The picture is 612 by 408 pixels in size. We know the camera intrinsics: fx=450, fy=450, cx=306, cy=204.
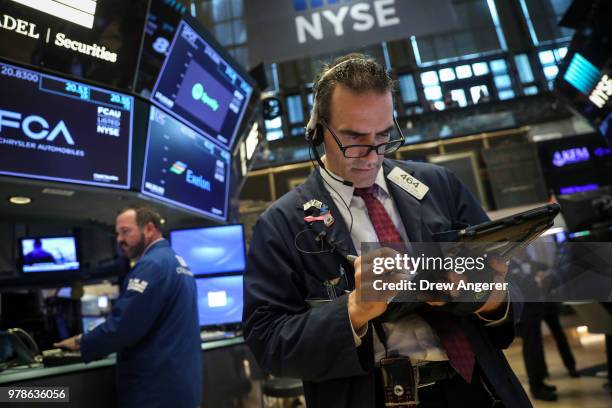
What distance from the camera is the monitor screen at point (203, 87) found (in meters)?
3.25

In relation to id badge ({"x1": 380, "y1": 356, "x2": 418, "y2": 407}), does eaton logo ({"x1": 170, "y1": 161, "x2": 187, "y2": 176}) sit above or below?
above

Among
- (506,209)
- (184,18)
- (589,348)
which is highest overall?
(184,18)

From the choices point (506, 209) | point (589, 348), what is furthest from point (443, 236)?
point (506, 209)

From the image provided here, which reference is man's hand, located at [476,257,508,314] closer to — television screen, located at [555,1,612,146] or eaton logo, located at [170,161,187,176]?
eaton logo, located at [170,161,187,176]

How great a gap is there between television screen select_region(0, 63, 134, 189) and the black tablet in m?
2.42

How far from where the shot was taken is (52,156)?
8.27 feet

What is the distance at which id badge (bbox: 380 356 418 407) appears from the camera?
3.10 feet

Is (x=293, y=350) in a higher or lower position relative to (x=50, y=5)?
lower

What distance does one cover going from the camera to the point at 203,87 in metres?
3.57

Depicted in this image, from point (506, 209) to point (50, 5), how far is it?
331 inches

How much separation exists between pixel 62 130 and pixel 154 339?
1300mm

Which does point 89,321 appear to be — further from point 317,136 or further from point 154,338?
point 317,136

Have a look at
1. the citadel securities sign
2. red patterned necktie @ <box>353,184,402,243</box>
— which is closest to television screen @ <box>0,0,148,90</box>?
the citadel securities sign

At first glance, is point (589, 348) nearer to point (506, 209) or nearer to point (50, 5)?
point (506, 209)
